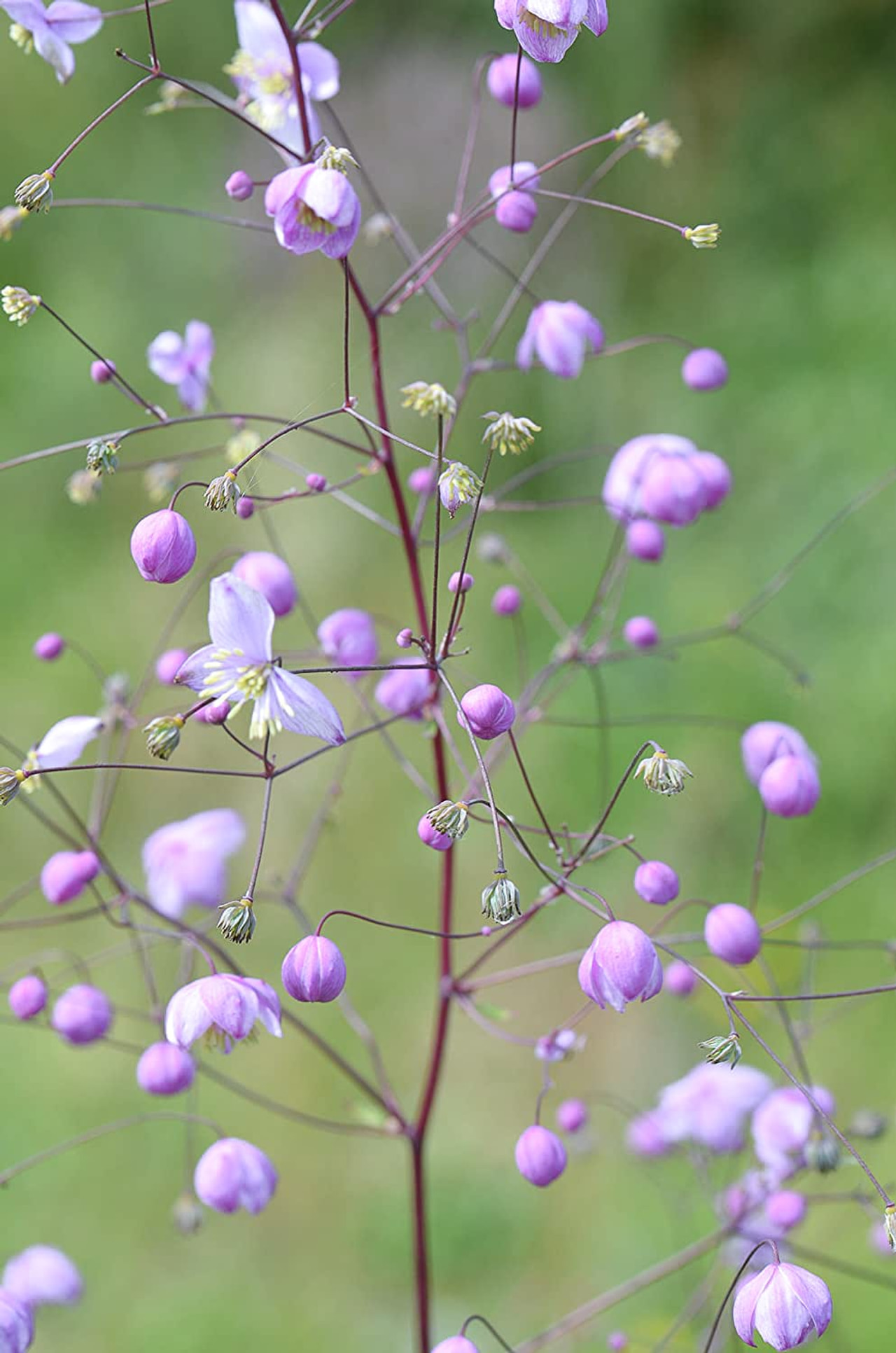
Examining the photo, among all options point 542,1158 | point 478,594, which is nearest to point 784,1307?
point 542,1158

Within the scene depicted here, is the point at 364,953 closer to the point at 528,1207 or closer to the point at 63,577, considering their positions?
the point at 528,1207

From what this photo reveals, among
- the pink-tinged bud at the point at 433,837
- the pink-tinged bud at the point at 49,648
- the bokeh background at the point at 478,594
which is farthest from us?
the bokeh background at the point at 478,594

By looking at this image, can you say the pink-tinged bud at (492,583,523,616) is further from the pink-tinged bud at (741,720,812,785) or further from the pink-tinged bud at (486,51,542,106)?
the pink-tinged bud at (486,51,542,106)

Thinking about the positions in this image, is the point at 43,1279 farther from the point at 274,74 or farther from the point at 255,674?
the point at 274,74

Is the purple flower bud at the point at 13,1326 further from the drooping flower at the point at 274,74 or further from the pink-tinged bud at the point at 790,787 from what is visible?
the drooping flower at the point at 274,74

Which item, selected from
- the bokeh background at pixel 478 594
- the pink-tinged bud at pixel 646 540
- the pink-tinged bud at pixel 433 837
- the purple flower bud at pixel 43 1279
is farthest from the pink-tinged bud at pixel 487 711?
the bokeh background at pixel 478 594

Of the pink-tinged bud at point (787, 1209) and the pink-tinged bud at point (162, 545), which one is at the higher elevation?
the pink-tinged bud at point (162, 545)

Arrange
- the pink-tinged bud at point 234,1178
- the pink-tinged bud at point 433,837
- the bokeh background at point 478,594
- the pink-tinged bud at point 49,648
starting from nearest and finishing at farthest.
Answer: the pink-tinged bud at point 433,837
the pink-tinged bud at point 234,1178
the pink-tinged bud at point 49,648
the bokeh background at point 478,594
